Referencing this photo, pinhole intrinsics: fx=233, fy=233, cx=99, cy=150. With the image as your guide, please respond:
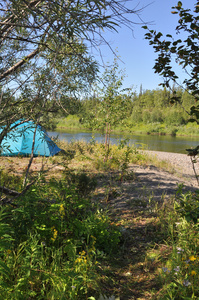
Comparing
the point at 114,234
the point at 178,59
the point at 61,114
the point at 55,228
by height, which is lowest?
the point at 114,234

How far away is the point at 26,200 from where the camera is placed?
2.56 m

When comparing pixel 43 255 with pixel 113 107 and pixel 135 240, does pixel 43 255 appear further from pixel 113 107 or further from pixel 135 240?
pixel 113 107

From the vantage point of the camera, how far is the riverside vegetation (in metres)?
2.09

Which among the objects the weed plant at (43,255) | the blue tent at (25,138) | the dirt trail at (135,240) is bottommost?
the dirt trail at (135,240)

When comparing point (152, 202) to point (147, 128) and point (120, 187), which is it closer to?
point (120, 187)

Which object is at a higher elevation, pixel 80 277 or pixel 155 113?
pixel 155 113

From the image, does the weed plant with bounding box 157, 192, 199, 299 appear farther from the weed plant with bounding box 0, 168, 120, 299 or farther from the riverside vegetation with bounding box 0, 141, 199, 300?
the weed plant with bounding box 0, 168, 120, 299

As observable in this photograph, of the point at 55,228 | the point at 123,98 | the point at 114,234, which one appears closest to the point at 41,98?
the point at 55,228

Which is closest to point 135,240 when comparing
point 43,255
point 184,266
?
point 184,266

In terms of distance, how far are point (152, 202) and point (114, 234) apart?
173 centimetres

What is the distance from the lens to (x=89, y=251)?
8.33 feet

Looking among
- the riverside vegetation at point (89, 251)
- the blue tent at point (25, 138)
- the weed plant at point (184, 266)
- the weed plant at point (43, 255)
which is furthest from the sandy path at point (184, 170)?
the weed plant at point (43, 255)

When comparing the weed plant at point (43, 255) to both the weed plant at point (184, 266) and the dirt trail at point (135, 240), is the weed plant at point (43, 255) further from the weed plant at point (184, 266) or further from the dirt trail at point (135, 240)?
the weed plant at point (184, 266)

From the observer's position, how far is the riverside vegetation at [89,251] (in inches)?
82.1
